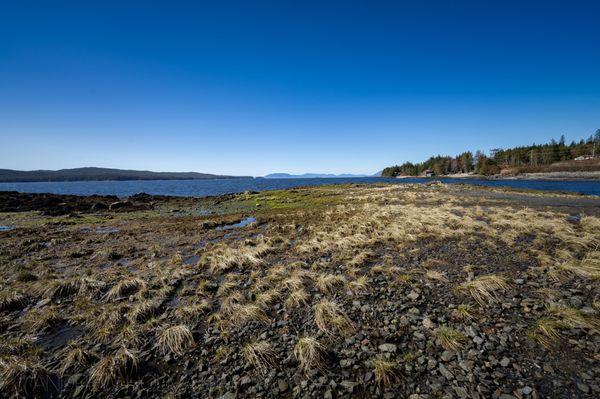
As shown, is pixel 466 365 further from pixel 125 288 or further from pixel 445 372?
pixel 125 288

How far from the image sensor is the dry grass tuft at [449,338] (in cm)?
562

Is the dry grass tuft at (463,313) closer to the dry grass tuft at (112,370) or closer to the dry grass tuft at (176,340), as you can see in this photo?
the dry grass tuft at (176,340)

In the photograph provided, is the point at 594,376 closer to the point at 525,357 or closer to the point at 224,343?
the point at 525,357

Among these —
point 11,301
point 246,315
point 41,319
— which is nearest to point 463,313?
point 246,315

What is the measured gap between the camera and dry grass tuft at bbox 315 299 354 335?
668cm

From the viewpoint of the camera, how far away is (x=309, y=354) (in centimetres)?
561

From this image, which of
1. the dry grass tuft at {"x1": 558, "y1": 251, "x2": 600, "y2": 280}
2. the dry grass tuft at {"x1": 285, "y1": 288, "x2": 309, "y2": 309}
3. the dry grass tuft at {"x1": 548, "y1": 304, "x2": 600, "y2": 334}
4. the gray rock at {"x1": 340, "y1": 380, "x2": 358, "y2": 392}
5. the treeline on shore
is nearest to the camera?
the gray rock at {"x1": 340, "y1": 380, "x2": 358, "y2": 392}

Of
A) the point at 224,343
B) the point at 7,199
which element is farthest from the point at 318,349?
the point at 7,199

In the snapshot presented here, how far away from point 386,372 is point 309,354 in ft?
5.55

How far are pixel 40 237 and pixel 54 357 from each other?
2166 cm

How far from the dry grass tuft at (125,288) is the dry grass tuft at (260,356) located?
675cm

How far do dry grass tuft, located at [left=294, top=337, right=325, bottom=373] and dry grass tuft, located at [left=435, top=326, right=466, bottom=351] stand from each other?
2.89 meters

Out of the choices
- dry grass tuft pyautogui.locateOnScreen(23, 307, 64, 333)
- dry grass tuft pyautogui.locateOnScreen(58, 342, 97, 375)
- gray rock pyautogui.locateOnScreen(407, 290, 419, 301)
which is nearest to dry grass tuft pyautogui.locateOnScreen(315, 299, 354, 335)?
gray rock pyautogui.locateOnScreen(407, 290, 419, 301)

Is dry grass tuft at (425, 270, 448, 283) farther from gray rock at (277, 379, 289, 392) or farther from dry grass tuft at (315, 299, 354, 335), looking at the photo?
gray rock at (277, 379, 289, 392)
